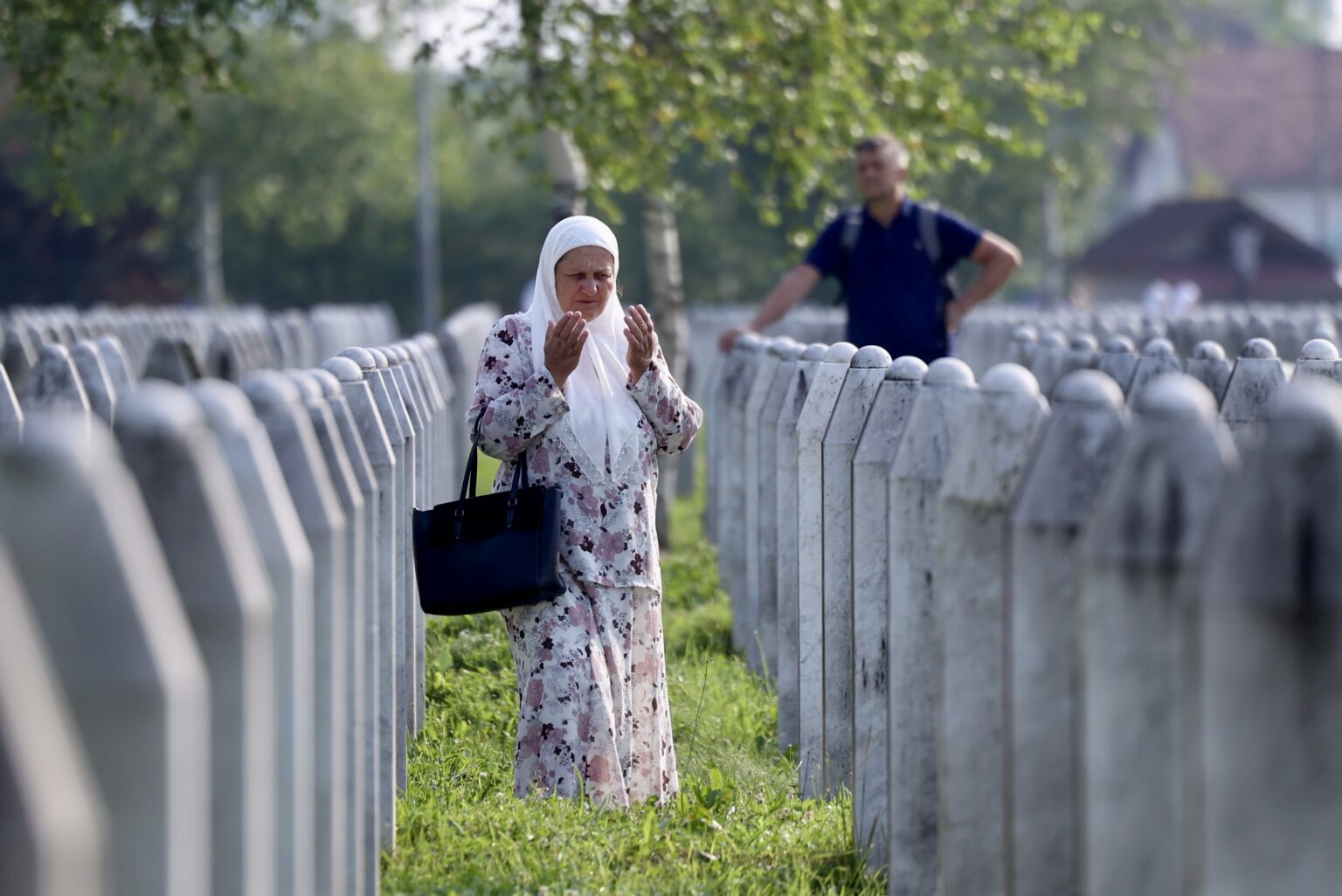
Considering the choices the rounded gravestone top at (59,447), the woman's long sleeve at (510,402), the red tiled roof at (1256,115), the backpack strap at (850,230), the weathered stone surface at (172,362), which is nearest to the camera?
the rounded gravestone top at (59,447)

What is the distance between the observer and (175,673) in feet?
7.47

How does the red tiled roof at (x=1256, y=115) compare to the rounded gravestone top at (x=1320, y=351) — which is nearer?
the rounded gravestone top at (x=1320, y=351)

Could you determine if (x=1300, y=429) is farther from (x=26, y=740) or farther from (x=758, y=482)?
(x=758, y=482)

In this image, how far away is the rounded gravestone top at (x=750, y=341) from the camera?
26.7 ft

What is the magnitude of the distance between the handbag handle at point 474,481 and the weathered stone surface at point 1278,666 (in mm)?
2818

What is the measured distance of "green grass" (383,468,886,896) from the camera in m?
4.18

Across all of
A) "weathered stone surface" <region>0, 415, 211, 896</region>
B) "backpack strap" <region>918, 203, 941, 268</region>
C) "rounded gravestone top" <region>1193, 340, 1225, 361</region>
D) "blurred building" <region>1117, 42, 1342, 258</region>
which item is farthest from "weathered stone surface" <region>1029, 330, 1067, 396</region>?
"blurred building" <region>1117, 42, 1342, 258</region>

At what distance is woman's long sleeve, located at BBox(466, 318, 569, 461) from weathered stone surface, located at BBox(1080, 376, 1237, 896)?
2545mm

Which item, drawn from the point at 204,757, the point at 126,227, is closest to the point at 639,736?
the point at 204,757

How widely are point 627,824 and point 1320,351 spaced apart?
7.37 ft

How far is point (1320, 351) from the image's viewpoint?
5.34m

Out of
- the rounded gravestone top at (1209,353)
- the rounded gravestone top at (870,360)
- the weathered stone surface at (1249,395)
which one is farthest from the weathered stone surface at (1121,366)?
the rounded gravestone top at (870,360)

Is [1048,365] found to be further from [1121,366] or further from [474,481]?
[474,481]

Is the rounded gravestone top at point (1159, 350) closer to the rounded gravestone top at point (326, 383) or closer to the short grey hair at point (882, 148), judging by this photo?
the short grey hair at point (882, 148)
